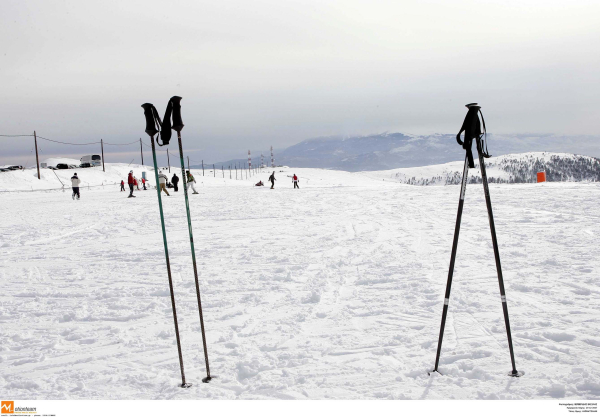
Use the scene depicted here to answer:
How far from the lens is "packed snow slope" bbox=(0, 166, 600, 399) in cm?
356

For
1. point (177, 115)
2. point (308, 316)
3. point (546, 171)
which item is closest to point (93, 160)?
point (308, 316)

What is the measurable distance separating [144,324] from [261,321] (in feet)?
4.75

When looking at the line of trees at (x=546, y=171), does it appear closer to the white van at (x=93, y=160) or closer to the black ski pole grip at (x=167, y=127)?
the white van at (x=93, y=160)

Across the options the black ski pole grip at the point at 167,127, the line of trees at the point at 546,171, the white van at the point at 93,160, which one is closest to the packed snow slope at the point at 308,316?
the black ski pole grip at the point at 167,127

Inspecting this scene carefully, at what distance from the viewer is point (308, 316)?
5.10 meters

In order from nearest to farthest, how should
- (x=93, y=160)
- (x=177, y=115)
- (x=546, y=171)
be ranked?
(x=177, y=115)
(x=93, y=160)
(x=546, y=171)

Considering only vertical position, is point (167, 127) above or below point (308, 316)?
above

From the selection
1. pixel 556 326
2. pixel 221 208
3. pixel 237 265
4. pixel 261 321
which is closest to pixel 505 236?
pixel 556 326

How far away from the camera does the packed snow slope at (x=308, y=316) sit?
356 centimetres

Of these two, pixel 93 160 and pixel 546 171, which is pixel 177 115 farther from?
pixel 546 171

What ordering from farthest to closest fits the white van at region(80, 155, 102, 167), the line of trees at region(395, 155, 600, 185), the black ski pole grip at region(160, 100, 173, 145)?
the line of trees at region(395, 155, 600, 185) → the white van at region(80, 155, 102, 167) → the black ski pole grip at region(160, 100, 173, 145)

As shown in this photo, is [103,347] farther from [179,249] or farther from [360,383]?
[179,249]

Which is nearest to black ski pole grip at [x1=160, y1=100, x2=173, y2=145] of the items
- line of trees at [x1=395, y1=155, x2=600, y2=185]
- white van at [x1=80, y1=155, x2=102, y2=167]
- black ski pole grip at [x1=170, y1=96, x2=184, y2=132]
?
black ski pole grip at [x1=170, y1=96, x2=184, y2=132]

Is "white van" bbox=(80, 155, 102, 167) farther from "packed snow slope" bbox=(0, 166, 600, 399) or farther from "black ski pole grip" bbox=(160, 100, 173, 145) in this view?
"black ski pole grip" bbox=(160, 100, 173, 145)
